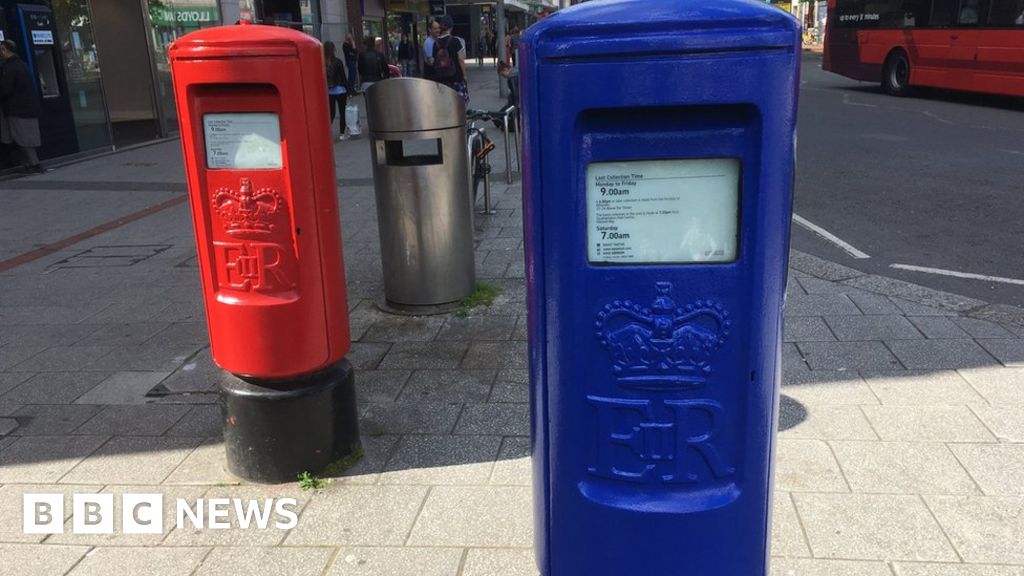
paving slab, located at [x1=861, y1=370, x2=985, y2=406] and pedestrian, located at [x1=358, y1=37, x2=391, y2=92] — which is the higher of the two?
pedestrian, located at [x1=358, y1=37, x2=391, y2=92]

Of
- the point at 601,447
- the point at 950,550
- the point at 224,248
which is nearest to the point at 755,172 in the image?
the point at 601,447

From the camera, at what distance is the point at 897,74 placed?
19.4 m

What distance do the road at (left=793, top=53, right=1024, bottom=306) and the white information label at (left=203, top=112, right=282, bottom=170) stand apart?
483 centimetres

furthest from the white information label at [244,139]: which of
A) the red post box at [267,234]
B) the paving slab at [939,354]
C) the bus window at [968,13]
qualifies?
the bus window at [968,13]

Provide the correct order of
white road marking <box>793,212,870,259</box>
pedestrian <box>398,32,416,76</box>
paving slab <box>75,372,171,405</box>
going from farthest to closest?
1. pedestrian <box>398,32,416,76</box>
2. white road marking <box>793,212,870,259</box>
3. paving slab <box>75,372,171,405</box>

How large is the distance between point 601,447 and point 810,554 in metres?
1.33

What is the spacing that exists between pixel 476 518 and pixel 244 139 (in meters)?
1.73

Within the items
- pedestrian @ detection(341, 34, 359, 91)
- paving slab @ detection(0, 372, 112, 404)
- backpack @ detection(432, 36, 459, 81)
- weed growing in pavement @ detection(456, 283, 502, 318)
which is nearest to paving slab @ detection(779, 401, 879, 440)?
weed growing in pavement @ detection(456, 283, 502, 318)

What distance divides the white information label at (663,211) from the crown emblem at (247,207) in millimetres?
1784

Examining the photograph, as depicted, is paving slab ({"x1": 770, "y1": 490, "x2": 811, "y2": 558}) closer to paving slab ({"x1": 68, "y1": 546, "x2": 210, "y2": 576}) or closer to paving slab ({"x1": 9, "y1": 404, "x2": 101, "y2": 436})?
paving slab ({"x1": 68, "y1": 546, "x2": 210, "y2": 576})

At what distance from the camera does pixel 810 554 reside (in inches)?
115

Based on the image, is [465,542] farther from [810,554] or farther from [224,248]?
[224,248]

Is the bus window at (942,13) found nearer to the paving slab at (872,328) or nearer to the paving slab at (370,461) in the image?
the paving slab at (872,328)

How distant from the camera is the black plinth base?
349 cm
